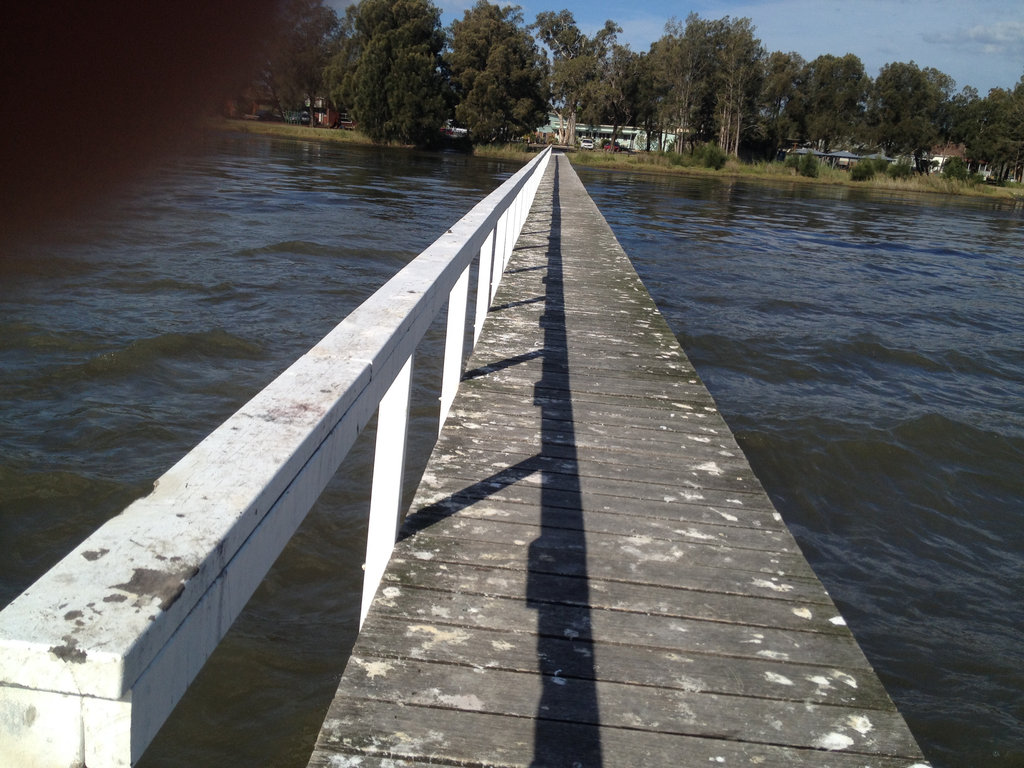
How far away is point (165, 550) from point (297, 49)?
21.7 inches

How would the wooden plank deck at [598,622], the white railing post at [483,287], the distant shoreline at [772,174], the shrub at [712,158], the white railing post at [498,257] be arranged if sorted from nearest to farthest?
1. the wooden plank deck at [598,622]
2. the white railing post at [483,287]
3. the white railing post at [498,257]
4. the distant shoreline at [772,174]
5. the shrub at [712,158]

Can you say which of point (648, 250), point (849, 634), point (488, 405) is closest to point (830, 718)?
point (849, 634)

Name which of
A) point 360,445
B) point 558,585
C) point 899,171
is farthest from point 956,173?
point 558,585

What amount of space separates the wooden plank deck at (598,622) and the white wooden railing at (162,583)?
2.45ft

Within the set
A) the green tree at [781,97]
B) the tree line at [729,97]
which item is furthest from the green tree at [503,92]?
the green tree at [781,97]

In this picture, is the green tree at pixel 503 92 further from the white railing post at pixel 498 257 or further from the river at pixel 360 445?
the white railing post at pixel 498 257

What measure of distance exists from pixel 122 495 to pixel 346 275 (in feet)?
25.4

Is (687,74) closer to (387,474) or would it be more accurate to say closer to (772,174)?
(772,174)

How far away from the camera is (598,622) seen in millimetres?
2486

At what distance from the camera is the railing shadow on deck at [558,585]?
79.2 inches

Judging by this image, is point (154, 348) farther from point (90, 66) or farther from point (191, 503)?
point (90, 66)

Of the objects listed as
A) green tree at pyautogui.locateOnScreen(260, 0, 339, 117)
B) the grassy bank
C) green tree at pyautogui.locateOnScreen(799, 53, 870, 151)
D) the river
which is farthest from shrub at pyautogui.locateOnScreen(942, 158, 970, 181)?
green tree at pyautogui.locateOnScreen(260, 0, 339, 117)

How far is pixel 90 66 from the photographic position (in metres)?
0.53

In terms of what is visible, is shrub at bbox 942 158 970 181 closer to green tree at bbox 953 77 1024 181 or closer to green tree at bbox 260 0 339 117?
green tree at bbox 953 77 1024 181
